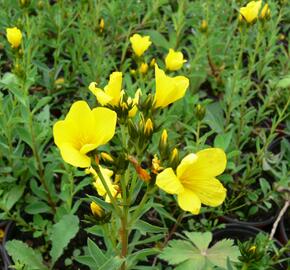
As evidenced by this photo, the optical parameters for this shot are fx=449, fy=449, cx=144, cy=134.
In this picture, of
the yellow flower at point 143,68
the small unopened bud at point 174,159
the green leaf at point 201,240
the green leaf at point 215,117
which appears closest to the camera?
the small unopened bud at point 174,159

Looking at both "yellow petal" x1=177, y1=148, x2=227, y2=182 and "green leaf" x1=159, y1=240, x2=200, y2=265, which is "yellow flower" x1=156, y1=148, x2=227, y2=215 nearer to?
"yellow petal" x1=177, y1=148, x2=227, y2=182

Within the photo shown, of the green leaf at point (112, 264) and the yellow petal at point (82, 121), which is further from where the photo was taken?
the green leaf at point (112, 264)

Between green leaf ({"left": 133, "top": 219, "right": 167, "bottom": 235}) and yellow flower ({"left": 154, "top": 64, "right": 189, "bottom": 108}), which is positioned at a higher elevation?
yellow flower ({"left": 154, "top": 64, "right": 189, "bottom": 108})

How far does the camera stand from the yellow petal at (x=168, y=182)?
82 centimetres

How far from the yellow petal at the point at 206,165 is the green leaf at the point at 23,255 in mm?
783

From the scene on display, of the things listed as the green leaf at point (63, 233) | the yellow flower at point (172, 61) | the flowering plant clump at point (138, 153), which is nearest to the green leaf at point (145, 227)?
the flowering plant clump at point (138, 153)

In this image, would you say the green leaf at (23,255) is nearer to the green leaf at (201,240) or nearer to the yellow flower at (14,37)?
the green leaf at (201,240)

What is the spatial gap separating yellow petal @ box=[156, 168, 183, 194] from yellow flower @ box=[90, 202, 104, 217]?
0.91 ft

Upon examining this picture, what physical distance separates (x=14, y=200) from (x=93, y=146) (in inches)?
38.0

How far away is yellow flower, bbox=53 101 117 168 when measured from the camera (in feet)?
2.81

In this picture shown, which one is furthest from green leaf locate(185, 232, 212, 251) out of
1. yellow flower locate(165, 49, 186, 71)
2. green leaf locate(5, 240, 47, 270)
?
yellow flower locate(165, 49, 186, 71)

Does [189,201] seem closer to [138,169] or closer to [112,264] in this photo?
[138,169]

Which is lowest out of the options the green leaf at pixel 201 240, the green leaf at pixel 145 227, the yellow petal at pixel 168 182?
the green leaf at pixel 201 240

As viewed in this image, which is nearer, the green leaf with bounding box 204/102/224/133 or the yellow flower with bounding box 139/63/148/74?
the yellow flower with bounding box 139/63/148/74
